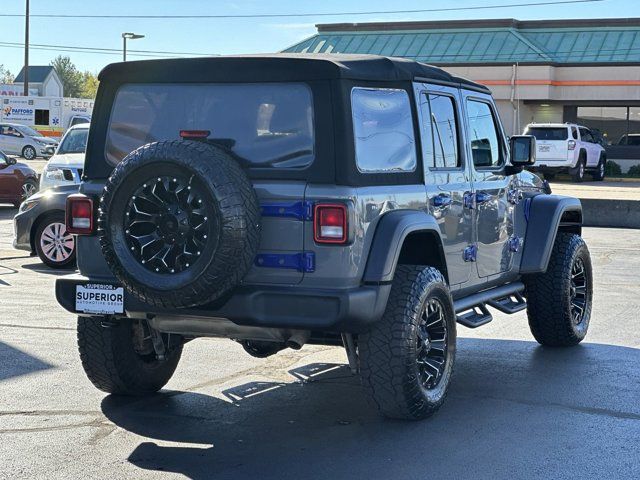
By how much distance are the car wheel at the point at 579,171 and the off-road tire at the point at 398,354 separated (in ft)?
96.4

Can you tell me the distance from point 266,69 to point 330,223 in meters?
0.98

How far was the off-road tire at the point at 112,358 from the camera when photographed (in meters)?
6.76

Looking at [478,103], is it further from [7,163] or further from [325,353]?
[7,163]

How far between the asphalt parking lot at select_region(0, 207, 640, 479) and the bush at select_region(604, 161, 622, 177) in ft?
105

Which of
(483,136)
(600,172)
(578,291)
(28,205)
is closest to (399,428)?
(483,136)

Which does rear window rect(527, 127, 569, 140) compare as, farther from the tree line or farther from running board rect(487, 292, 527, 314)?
the tree line

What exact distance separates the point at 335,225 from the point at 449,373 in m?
1.41

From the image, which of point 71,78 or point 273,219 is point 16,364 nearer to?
point 273,219

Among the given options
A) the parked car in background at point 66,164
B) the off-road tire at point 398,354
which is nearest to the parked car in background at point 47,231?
the parked car in background at point 66,164

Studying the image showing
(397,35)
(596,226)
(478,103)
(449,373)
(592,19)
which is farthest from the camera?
(397,35)

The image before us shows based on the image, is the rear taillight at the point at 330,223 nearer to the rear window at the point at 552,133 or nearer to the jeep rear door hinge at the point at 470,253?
the jeep rear door hinge at the point at 470,253

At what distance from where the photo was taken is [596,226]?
21.8 m

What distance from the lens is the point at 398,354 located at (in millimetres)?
6102

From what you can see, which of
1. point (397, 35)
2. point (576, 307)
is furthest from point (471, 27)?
point (576, 307)
